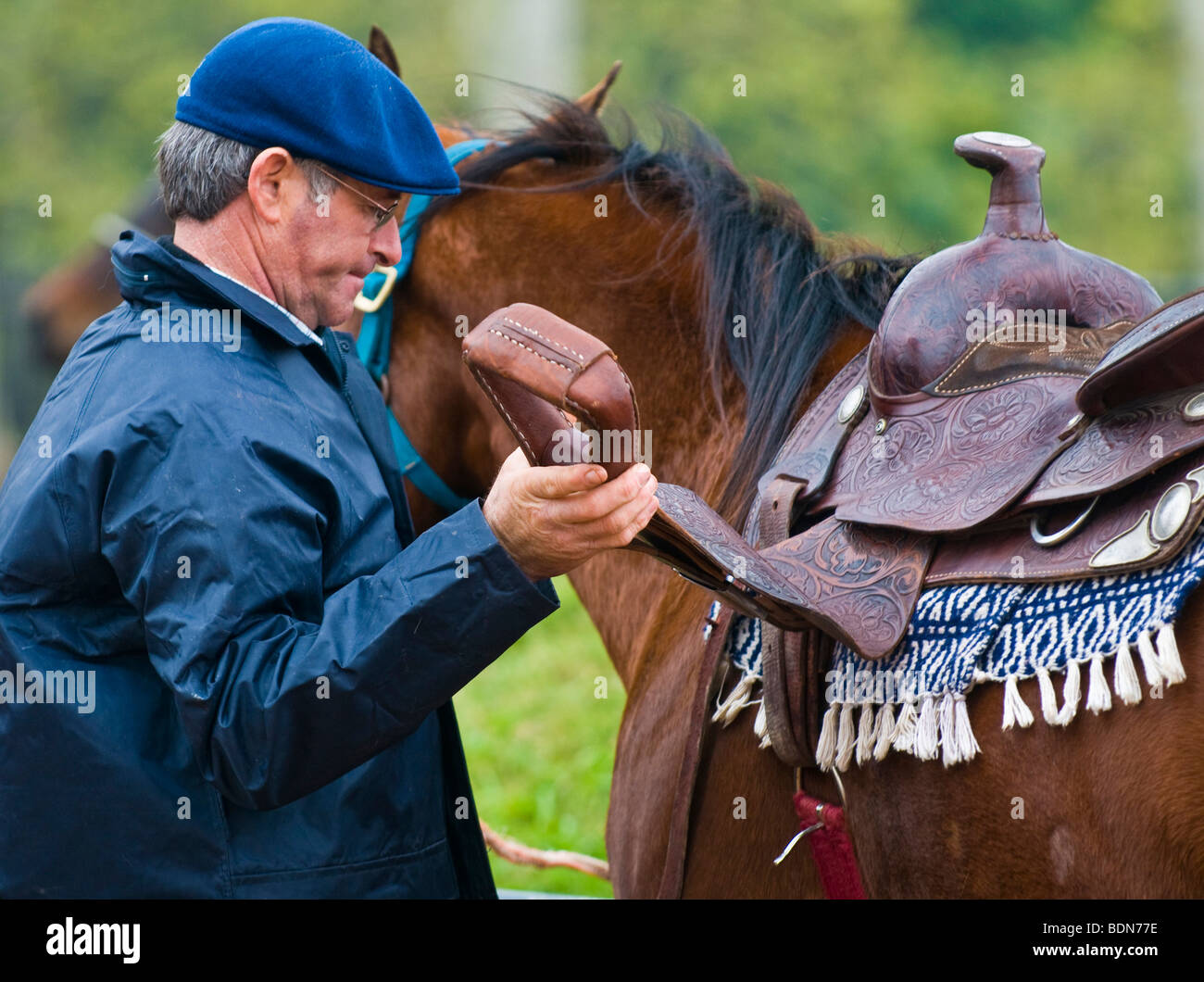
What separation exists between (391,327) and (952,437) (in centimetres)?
136

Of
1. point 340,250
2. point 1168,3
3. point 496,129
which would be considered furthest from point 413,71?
point 340,250

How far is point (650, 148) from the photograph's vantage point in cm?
260

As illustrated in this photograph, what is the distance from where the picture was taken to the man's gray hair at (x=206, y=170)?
5.33 ft

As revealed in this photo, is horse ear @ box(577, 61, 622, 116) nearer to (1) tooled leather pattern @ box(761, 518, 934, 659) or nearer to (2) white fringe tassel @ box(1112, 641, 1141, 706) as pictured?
(1) tooled leather pattern @ box(761, 518, 934, 659)

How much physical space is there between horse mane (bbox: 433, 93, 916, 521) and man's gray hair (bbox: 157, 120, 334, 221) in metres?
0.88

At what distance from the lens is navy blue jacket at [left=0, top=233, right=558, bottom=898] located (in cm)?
137

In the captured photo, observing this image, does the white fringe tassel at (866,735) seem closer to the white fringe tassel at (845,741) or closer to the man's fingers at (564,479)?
the white fringe tassel at (845,741)

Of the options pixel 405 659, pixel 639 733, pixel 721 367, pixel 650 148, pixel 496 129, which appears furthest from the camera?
pixel 496 129

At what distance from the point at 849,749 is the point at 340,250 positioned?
973 millimetres

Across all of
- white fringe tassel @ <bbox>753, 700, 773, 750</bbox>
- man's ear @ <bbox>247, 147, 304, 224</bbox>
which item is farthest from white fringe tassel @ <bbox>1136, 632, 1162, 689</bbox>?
man's ear @ <bbox>247, 147, 304, 224</bbox>

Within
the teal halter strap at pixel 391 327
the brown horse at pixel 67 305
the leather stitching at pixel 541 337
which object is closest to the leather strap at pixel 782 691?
the leather stitching at pixel 541 337
